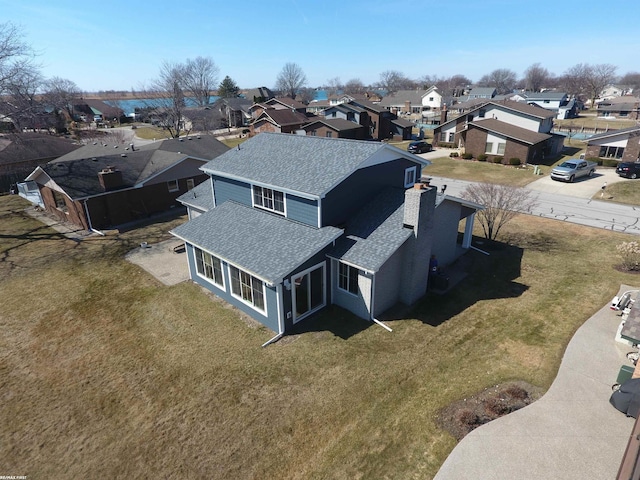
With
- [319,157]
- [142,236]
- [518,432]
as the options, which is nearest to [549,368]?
[518,432]

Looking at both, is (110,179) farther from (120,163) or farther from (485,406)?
(485,406)

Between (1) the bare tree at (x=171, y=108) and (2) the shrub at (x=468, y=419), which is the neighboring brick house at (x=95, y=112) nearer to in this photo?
(1) the bare tree at (x=171, y=108)

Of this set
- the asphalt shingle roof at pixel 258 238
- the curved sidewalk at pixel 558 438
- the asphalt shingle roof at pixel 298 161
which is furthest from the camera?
the asphalt shingle roof at pixel 298 161

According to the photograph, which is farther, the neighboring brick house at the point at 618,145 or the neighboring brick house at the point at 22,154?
the neighboring brick house at the point at 618,145

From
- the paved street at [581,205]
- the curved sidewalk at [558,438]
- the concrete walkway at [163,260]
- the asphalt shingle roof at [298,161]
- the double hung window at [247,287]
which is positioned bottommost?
the curved sidewalk at [558,438]

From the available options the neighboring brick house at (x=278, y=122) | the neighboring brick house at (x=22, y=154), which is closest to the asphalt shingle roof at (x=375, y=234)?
the neighboring brick house at (x=22, y=154)

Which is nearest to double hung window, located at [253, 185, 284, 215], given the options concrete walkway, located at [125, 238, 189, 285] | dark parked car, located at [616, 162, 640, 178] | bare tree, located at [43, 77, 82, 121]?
concrete walkway, located at [125, 238, 189, 285]

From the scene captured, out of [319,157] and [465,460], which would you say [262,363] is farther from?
[319,157]
